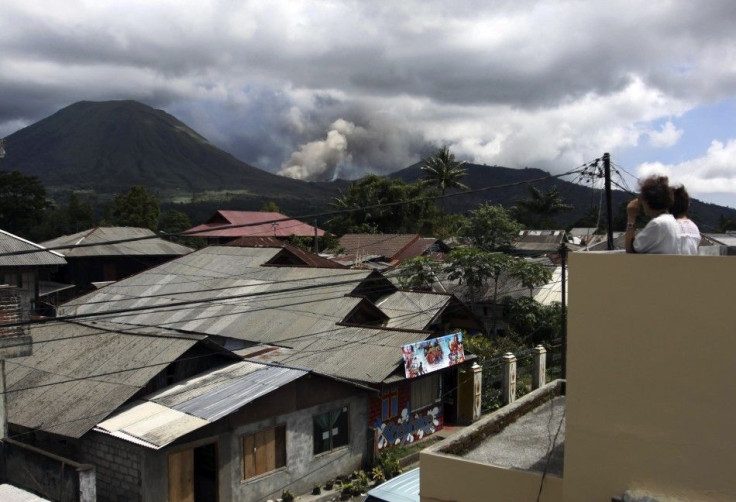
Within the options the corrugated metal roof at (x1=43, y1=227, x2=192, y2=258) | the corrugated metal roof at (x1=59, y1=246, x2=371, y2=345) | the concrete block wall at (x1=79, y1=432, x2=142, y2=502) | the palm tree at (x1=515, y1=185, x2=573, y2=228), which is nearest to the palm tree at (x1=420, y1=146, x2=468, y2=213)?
the palm tree at (x1=515, y1=185, x2=573, y2=228)

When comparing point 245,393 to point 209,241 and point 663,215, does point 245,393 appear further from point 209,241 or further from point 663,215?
point 209,241

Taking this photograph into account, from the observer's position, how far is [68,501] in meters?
11.6

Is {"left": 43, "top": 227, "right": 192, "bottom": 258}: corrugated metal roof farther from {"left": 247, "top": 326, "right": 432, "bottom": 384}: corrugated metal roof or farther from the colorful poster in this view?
the colorful poster

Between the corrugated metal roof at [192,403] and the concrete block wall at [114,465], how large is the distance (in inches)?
16.6

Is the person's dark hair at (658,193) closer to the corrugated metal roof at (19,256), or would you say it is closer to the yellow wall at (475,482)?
the yellow wall at (475,482)

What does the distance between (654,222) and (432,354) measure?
45.3 feet

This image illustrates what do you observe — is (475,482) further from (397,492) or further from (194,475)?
(194,475)

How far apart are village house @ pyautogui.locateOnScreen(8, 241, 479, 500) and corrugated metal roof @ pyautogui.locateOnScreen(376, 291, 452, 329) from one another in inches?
2.4

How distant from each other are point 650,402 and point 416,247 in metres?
39.4

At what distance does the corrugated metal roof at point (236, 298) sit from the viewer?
67.4 feet

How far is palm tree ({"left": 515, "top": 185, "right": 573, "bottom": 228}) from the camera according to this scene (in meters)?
67.2

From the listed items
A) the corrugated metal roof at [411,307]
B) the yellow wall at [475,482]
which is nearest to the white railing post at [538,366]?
the corrugated metal roof at [411,307]

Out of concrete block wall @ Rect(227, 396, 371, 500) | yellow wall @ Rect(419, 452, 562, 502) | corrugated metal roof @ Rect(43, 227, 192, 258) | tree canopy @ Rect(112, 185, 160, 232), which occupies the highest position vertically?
tree canopy @ Rect(112, 185, 160, 232)

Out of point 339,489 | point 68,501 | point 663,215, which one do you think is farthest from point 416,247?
point 663,215
